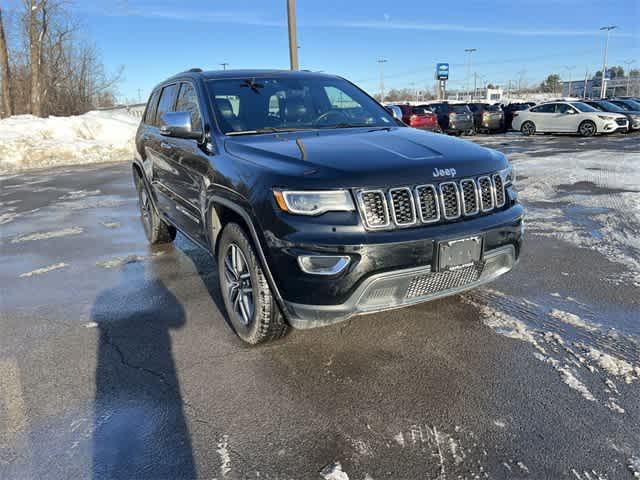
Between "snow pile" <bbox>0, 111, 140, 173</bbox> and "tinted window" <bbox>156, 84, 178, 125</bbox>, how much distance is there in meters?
13.2

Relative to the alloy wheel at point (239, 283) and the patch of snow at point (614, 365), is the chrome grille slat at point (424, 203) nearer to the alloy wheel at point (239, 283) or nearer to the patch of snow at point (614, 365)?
the alloy wheel at point (239, 283)

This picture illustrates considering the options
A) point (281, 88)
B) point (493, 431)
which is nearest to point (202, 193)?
point (281, 88)

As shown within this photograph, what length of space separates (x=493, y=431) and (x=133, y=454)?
5.81 ft

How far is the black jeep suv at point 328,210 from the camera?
2736 millimetres

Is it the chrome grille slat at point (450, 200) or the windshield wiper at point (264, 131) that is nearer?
the chrome grille slat at point (450, 200)

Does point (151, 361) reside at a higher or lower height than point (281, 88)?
lower

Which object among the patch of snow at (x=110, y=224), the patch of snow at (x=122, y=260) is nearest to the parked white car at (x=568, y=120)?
the patch of snow at (x=110, y=224)

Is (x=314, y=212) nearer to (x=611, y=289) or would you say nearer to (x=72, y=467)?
(x=72, y=467)

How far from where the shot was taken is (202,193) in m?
3.78

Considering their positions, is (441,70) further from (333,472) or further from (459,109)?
(333,472)

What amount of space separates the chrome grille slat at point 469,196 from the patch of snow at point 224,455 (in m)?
1.85

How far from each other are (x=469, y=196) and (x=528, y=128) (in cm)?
2217

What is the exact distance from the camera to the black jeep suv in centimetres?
274

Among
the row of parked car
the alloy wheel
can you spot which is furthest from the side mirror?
the row of parked car
